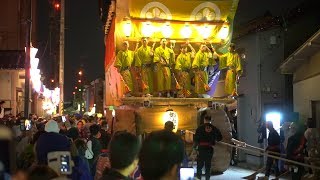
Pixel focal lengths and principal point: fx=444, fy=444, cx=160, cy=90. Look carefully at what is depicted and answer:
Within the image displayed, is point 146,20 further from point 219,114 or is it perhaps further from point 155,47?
point 219,114

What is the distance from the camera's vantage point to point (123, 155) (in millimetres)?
4387

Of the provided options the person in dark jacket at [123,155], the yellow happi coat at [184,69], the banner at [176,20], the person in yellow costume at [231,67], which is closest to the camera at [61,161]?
the person in dark jacket at [123,155]

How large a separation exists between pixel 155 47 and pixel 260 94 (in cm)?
910

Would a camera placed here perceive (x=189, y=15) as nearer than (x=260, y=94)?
Yes

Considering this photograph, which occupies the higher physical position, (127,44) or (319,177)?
(127,44)

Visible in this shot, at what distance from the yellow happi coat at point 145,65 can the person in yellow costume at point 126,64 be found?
10.0 inches

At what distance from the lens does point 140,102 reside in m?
14.1

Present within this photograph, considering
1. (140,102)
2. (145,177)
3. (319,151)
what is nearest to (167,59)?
(140,102)

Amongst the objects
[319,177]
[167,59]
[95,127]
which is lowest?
[319,177]

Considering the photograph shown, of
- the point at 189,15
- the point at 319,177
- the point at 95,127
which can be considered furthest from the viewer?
the point at 189,15

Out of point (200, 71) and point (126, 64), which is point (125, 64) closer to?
point (126, 64)

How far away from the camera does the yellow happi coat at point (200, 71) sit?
48.3 feet

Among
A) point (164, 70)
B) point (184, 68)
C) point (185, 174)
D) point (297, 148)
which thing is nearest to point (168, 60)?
point (164, 70)

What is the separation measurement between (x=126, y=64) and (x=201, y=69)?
2666 millimetres
